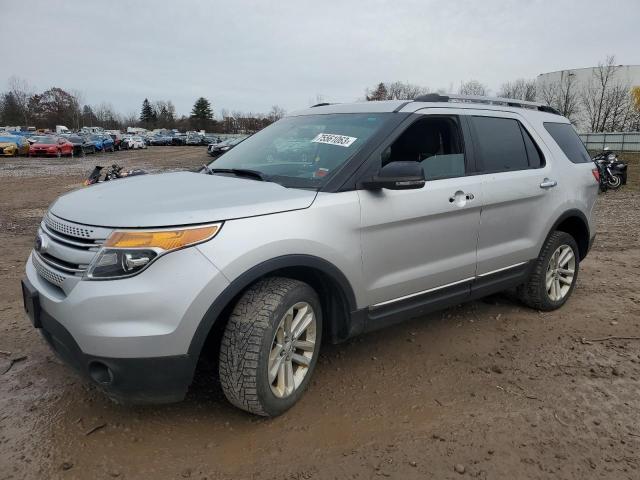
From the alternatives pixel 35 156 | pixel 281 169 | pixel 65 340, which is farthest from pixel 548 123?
pixel 35 156

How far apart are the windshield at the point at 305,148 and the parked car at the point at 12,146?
3343 centimetres

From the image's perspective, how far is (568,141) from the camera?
15.9ft

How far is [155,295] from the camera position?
2.39 meters

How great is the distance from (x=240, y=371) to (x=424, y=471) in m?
1.06

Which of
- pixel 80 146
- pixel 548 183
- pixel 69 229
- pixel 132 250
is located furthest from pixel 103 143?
pixel 132 250

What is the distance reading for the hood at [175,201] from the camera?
2510 millimetres

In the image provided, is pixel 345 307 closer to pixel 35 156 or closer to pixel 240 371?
pixel 240 371

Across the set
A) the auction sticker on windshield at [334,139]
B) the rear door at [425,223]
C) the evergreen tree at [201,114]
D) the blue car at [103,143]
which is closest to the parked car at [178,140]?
the blue car at [103,143]

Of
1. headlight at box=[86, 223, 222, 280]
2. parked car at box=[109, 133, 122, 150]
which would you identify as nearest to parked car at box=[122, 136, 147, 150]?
parked car at box=[109, 133, 122, 150]

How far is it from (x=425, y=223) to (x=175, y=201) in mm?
1631

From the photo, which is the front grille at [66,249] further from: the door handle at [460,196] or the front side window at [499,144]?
the front side window at [499,144]

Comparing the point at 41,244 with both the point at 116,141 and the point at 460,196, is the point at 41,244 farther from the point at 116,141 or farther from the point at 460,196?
the point at 116,141

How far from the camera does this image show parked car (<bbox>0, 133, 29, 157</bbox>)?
31516mm

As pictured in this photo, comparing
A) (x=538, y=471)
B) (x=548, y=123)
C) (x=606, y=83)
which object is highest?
(x=606, y=83)
